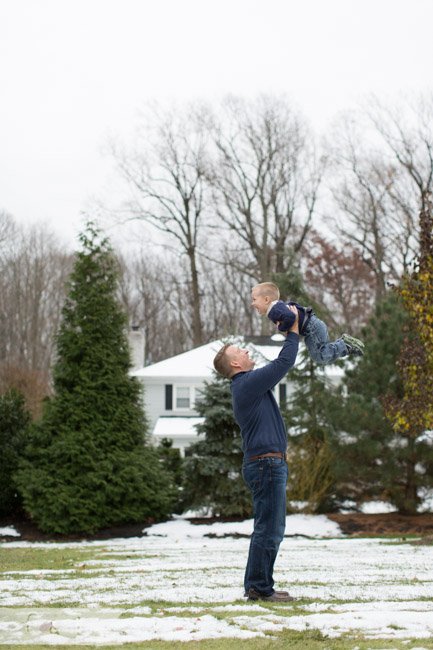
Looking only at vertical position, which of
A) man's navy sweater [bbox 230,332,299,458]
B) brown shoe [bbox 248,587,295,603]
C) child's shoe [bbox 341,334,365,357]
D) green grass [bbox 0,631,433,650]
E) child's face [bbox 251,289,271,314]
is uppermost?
child's face [bbox 251,289,271,314]

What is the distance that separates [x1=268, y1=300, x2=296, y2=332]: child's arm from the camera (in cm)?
446

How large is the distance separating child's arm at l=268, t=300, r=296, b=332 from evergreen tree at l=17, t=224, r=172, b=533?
933 centimetres

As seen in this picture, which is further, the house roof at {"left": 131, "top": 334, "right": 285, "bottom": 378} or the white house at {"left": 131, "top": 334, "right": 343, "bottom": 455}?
the house roof at {"left": 131, "top": 334, "right": 285, "bottom": 378}

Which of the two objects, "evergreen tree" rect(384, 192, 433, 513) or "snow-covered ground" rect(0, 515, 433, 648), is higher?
"evergreen tree" rect(384, 192, 433, 513)

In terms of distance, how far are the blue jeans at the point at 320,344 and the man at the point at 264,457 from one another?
156mm

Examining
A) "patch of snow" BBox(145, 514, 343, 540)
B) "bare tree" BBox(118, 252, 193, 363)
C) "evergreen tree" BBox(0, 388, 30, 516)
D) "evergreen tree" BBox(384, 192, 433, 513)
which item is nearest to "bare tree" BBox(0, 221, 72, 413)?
"bare tree" BBox(118, 252, 193, 363)

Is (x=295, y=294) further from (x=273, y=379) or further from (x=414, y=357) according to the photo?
(x=273, y=379)

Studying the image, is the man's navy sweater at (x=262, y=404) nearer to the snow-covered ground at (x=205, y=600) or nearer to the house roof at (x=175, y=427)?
the snow-covered ground at (x=205, y=600)

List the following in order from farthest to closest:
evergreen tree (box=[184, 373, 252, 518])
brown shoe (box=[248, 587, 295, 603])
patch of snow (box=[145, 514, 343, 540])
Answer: evergreen tree (box=[184, 373, 252, 518]) → patch of snow (box=[145, 514, 343, 540]) → brown shoe (box=[248, 587, 295, 603])

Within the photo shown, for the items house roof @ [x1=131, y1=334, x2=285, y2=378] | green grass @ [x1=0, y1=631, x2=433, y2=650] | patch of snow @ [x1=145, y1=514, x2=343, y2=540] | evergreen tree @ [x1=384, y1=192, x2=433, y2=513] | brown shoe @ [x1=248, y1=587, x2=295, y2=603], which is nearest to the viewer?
green grass @ [x1=0, y1=631, x2=433, y2=650]

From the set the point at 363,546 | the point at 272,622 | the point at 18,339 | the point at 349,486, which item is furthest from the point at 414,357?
the point at 18,339

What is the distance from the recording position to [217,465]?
14344 millimetres

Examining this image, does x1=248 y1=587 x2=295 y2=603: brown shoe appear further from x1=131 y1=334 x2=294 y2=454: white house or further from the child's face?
x1=131 y1=334 x2=294 y2=454: white house

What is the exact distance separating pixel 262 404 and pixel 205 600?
1354 mm
